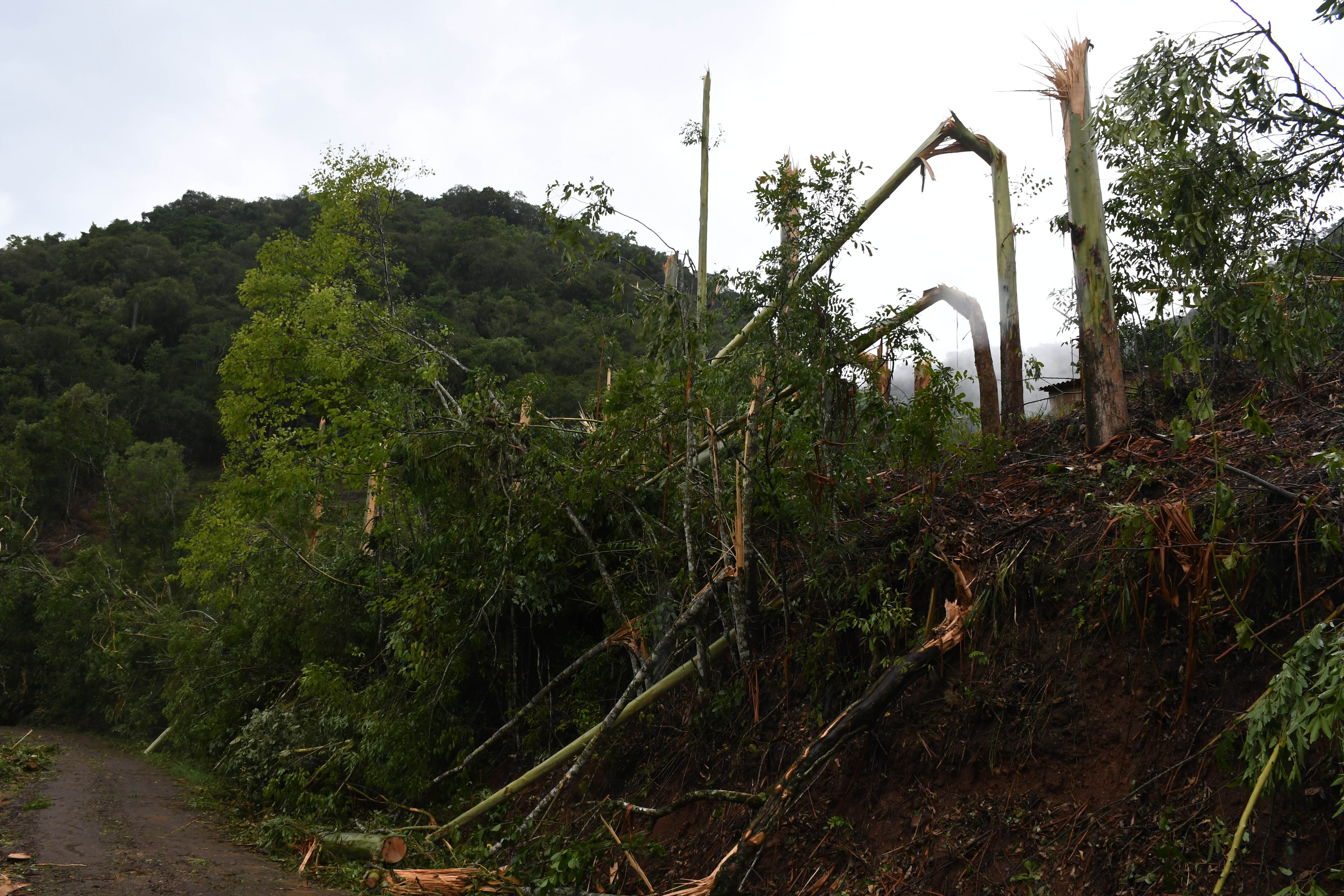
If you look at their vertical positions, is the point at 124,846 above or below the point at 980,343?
below

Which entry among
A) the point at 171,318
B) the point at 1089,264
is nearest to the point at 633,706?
the point at 1089,264

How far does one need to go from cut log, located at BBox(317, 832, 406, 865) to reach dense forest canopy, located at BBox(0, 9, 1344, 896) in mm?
261

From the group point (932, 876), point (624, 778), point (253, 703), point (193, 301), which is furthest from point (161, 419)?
point (932, 876)

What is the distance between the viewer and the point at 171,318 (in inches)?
1567

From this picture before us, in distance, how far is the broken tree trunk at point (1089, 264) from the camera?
6.21 meters

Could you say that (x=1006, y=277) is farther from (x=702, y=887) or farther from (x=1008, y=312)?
(x=702, y=887)

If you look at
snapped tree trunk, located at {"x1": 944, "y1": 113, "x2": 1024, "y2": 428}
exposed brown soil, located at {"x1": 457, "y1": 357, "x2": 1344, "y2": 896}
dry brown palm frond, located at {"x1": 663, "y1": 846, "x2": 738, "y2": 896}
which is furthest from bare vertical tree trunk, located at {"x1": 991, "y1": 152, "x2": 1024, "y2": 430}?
dry brown palm frond, located at {"x1": 663, "y1": 846, "x2": 738, "y2": 896}

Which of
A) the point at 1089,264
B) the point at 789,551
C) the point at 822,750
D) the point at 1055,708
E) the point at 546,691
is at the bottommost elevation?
the point at 546,691

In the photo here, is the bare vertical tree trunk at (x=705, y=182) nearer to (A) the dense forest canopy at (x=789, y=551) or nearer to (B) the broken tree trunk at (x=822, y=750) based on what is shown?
(A) the dense forest canopy at (x=789, y=551)

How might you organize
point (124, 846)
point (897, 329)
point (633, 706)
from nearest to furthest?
point (897, 329) < point (633, 706) < point (124, 846)

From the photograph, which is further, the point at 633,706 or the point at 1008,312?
the point at 1008,312

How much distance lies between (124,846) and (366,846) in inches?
71.7

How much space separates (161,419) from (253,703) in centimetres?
3059

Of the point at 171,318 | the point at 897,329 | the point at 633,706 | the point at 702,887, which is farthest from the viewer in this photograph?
the point at 171,318
